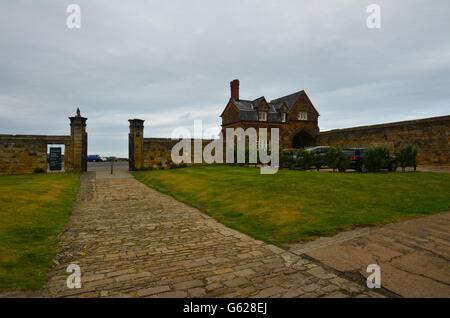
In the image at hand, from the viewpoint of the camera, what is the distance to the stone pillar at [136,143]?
2661 cm

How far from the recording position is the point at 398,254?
5070mm

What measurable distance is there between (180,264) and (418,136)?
25395mm

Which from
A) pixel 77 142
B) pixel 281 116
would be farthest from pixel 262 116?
pixel 77 142

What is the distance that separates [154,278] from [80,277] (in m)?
1.15

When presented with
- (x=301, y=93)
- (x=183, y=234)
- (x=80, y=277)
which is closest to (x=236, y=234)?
(x=183, y=234)

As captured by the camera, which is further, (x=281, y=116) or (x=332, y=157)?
(x=281, y=116)

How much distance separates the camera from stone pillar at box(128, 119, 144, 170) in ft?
87.3

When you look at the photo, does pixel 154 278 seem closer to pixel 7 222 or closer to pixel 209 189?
pixel 7 222

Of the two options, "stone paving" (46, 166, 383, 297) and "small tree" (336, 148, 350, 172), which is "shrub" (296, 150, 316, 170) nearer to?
"small tree" (336, 148, 350, 172)

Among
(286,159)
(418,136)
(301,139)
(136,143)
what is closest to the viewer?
(286,159)

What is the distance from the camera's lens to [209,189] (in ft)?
43.0

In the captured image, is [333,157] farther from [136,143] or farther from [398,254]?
[136,143]
